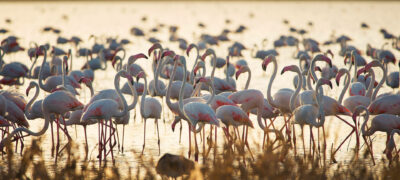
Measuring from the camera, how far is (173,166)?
5.62 m

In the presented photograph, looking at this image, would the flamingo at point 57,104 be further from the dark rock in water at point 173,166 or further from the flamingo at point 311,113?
the flamingo at point 311,113

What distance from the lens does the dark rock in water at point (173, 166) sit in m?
5.62

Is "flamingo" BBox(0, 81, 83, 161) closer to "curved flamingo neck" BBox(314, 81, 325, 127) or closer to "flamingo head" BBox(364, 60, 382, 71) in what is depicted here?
"curved flamingo neck" BBox(314, 81, 325, 127)

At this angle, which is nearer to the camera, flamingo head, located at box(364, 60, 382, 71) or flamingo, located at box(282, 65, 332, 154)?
flamingo, located at box(282, 65, 332, 154)

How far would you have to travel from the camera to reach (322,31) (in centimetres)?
3316

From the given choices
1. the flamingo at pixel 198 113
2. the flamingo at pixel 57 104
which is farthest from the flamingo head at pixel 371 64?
the flamingo at pixel 57 104

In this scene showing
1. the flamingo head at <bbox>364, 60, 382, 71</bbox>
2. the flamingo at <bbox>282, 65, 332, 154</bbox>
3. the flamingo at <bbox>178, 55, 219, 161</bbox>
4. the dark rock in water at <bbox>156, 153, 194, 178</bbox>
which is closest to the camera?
the dark rock in water at <bbox>156, 153, 194, 178</bbox>

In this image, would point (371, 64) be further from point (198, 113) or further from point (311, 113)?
point (198, 113)

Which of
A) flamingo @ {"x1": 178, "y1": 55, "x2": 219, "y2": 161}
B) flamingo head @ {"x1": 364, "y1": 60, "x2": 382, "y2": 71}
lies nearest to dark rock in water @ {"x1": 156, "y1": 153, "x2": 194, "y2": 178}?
flamingo @ {"x1": 178, "y1": 55, "x2": 219, "y2": 161}

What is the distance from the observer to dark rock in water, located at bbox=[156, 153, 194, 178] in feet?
18.4

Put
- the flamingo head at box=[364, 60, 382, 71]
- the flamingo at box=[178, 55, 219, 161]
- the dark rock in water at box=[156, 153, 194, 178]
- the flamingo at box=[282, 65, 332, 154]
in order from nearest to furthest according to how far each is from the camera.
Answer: the dark rock in water at box=[156, 153, 194, 178]
the flamingo at box=[178, 55, 219, 161]
the flamingo at box=[282, 65, 332, 154]
the flamingo head at box=[364, 60, 382, 71]

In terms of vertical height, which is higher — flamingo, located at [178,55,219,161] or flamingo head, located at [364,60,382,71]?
flamingo head, located at [364,60,382,71]

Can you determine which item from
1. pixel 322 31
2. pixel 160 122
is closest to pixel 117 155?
pixel 160 122

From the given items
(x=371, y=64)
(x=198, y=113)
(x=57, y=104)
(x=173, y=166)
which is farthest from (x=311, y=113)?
(x=57, y=104)
